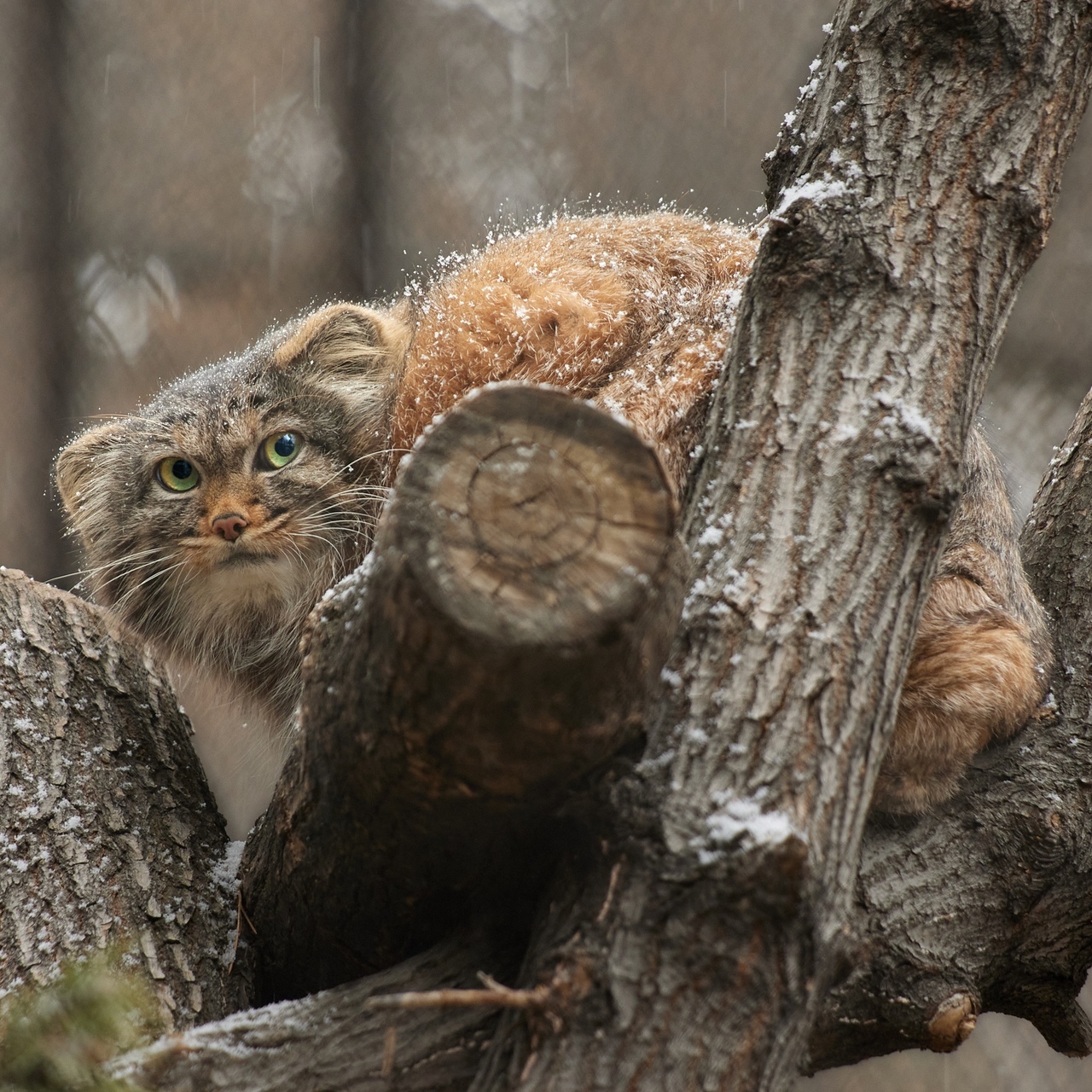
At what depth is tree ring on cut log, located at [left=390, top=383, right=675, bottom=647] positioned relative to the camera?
1242 mm

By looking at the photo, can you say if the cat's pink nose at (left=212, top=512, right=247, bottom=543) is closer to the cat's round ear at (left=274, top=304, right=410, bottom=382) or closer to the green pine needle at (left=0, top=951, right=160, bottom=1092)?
the cat's round ear at (left=274, top=304, right=410, bottom=382)

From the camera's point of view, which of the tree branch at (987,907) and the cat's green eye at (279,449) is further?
the cat's green eye at (279,449)

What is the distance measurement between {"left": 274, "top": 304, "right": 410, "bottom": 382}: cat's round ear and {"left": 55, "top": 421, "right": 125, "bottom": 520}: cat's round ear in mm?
524

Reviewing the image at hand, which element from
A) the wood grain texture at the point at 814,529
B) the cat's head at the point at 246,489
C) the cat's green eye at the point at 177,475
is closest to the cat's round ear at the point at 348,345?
the cat's head at the point at 246,489

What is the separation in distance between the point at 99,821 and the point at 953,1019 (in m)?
1.60

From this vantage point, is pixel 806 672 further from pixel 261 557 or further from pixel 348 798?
pixel 261 557

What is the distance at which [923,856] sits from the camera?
2.08m

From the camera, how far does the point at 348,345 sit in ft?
9.88

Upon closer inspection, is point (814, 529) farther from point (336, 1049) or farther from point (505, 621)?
point (336, 1049)

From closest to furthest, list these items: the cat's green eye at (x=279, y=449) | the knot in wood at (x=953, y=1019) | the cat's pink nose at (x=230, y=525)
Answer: the knot in wood at (x=953, y=1019) < the cat's pink nose at (x=230, y=525) < the cat's green eye at (x=279, y=449)

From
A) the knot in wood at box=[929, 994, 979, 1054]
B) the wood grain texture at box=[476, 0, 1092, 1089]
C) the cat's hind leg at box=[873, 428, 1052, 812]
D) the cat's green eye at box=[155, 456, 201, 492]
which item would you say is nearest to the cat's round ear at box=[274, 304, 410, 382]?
the cat's green eye at box=[155, 456, 201, 492]

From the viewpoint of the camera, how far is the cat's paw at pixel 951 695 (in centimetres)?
208

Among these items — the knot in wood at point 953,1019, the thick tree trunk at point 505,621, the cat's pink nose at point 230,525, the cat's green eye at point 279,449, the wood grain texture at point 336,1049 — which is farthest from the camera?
the cat's green eye at point 279,449

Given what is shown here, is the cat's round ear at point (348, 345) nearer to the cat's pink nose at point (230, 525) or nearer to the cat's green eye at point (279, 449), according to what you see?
the cat's green eye at point (279, 449)
